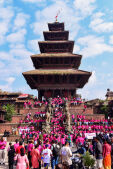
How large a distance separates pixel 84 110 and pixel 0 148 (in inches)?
→ 692

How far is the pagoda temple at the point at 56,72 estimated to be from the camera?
110 ft

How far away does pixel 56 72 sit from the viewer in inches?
1314

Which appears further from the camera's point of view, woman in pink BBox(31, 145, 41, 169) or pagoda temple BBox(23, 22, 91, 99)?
pagoda temple BBox(23, 22, 91, 99)

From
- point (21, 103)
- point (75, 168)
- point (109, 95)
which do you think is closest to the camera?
point (75, 168)

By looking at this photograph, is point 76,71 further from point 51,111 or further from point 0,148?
point 0,148

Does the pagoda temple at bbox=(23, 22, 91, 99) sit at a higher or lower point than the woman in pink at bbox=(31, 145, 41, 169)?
higher

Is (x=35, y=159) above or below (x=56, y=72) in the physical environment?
below

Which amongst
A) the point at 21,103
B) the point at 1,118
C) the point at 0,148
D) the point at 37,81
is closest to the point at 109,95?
the point at 21,103

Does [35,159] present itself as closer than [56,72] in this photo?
Yes

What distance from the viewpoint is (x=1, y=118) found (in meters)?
49.1

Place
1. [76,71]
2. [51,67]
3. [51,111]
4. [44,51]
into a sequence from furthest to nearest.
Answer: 1. [44,51]
2. [51,67]
3. [76,71]
4. [51,111]

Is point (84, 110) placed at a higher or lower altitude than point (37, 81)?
lower

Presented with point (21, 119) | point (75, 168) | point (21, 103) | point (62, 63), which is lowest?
point (75, 168)

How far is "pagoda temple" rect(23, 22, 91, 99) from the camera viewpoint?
33.5 m
